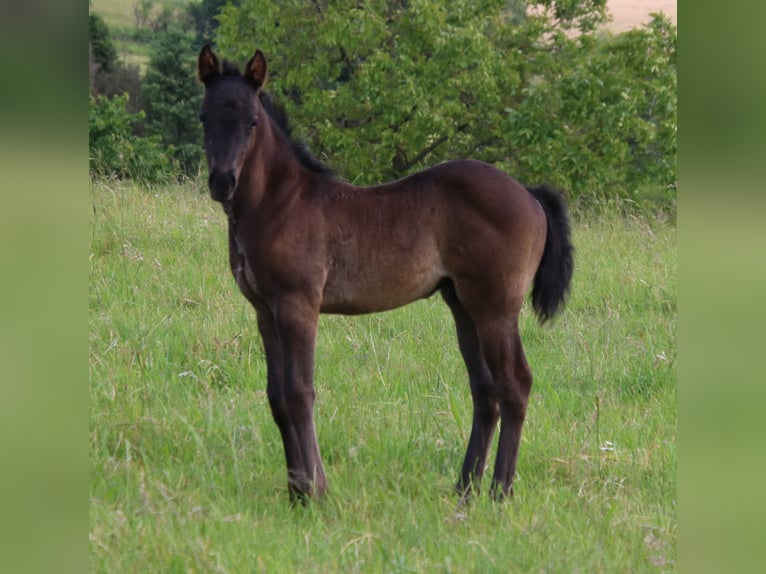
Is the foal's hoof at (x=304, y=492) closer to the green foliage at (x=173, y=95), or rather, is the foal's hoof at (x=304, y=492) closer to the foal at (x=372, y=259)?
the foal at (x=372, y=259)

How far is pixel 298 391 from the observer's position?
12.5 feet

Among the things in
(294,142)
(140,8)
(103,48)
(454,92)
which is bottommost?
(294,142)

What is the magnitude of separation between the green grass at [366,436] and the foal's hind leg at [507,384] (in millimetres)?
166

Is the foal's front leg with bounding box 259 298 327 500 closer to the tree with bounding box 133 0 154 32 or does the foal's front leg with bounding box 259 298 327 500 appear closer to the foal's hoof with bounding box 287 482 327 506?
the foal's hoof with bounding box 287 482 327 506

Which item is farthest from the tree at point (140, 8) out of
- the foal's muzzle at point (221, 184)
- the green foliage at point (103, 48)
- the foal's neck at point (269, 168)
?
the foal's muzzle at point (221, 184)

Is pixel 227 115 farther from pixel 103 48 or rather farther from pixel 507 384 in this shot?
pixel 103 48

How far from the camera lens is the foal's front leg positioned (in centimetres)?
375

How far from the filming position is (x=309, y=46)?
49.2 feet

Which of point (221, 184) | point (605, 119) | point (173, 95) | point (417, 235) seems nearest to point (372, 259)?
point (417, 235)

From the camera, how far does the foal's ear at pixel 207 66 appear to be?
3.55 m

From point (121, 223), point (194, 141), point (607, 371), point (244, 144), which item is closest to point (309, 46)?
point (194, 141)

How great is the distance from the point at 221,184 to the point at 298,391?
3.42 feet

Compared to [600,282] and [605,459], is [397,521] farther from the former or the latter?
[600,282]
